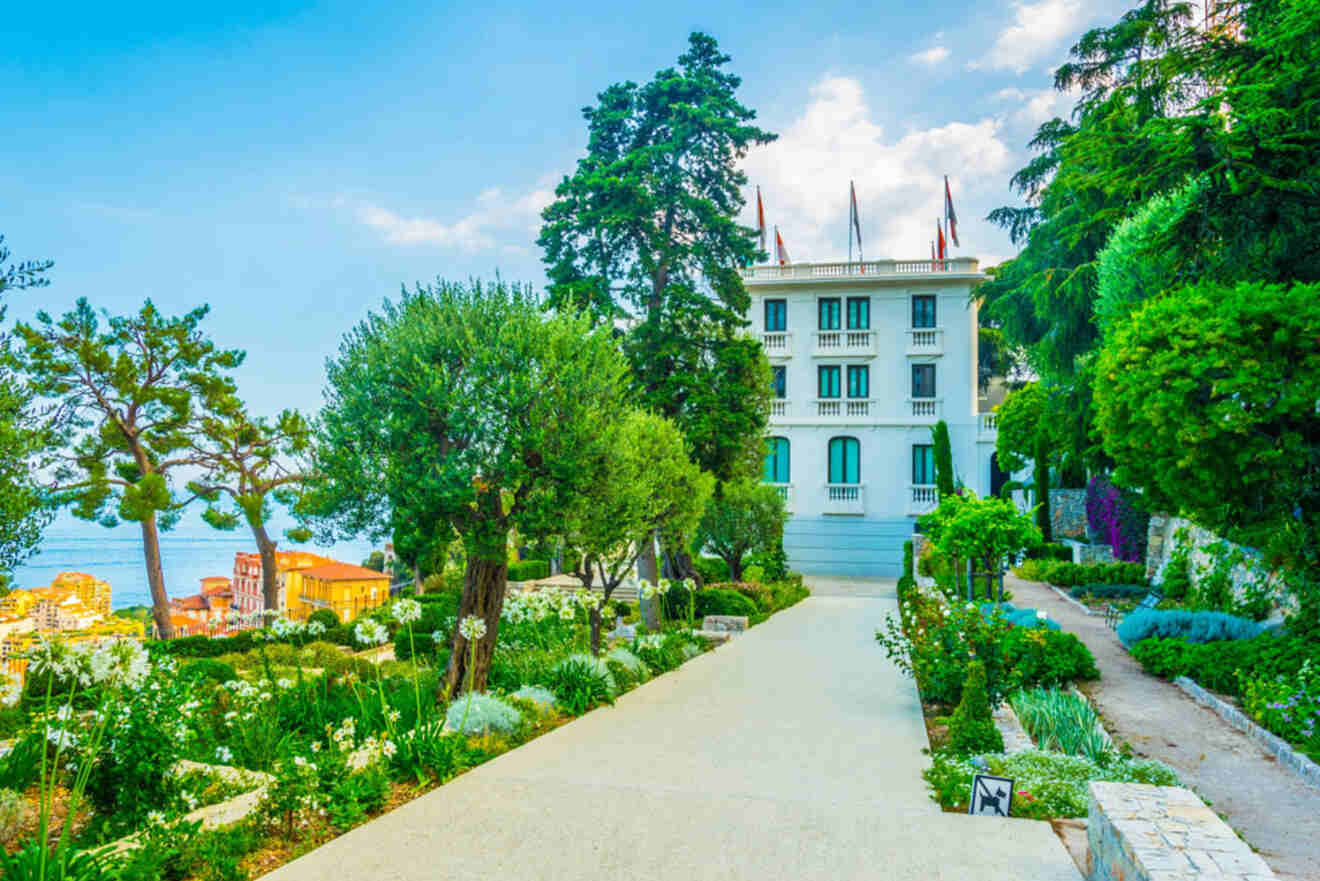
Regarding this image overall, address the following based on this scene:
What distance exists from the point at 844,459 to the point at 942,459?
11.5 ft

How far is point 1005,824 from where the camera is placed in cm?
526

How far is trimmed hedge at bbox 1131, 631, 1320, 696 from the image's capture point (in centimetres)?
848

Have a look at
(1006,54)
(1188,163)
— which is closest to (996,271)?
(1006,54)

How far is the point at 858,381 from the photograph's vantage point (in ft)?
99.5

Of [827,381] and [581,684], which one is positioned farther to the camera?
[827,381]

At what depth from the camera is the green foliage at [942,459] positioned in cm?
2786

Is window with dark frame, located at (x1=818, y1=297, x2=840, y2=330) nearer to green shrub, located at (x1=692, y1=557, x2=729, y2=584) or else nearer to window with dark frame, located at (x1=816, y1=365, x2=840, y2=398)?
window with dark frame, located at (x1=816, y1=365, x2=840, y2=398)

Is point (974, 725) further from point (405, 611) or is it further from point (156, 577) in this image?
point (156, 577)

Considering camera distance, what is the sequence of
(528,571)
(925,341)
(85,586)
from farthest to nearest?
1. (925,341)
2. (528,571)
3. (85,586)

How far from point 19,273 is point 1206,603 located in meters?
16.2

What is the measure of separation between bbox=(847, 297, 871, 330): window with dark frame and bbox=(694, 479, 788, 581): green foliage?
9.91m

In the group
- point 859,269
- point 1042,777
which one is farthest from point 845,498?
point 1042,777

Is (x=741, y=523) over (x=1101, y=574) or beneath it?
over

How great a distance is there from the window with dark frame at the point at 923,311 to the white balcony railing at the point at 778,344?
4353mm
